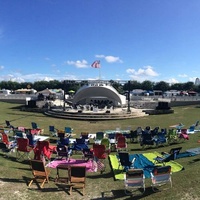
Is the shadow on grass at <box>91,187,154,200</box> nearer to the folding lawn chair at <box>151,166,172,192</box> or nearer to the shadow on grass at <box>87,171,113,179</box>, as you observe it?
the folding lawn chair at <box>151,166,172,192</box>

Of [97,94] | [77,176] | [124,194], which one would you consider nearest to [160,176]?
[124,194]

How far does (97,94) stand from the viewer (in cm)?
4497

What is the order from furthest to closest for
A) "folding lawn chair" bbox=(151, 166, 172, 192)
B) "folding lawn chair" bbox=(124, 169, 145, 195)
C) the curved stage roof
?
the curved stage roof → "folding lawn chair" bbox=(151, 166, 172, 192) → "folding lawn chair" bbox=(124, 169, 145, 195)

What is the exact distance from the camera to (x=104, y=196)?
7.26 meters

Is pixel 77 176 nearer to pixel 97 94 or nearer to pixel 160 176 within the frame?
pixel 160 176

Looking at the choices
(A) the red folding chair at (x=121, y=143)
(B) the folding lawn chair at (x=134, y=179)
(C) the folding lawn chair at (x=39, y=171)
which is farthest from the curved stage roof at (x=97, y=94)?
(B) the folding lawn chair at (x=134, y=179)

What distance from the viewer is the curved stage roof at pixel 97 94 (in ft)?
142

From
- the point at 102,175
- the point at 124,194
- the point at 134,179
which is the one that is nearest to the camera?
the point at 124,194

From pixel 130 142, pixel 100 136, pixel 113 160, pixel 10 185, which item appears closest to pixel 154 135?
pixel 130 142

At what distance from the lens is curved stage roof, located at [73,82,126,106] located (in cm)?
4335

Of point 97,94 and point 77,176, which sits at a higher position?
point 97,94

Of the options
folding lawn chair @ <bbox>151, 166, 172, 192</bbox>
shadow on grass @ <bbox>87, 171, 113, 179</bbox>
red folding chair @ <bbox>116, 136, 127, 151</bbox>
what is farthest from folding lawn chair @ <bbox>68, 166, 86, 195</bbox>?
red folding chair @ <bbox>116, 136, 127, 151</bbox>

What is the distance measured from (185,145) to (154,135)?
2135mm

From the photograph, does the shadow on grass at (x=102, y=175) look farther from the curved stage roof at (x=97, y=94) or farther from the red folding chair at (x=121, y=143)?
the curved stage roof at (x=97, y=94)
